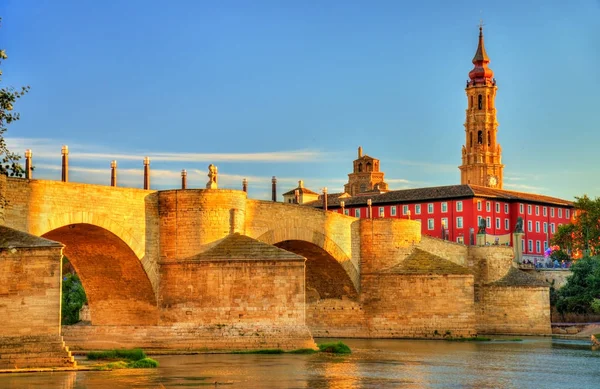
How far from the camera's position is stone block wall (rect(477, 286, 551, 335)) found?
6500 cm

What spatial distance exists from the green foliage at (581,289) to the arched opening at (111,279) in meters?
34.8

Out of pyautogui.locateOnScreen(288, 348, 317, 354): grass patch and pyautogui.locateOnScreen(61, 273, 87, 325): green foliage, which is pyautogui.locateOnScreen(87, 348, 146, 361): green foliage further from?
pyautogui.locateOnScreen(61, 273, 87, 325): green foliage

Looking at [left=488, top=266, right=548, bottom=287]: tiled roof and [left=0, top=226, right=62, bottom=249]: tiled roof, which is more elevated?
[left=0, top=226, right=62, bottom=249]: tiled roof

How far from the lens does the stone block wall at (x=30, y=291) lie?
32.0 m

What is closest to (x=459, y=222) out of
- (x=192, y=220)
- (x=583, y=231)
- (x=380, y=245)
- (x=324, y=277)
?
(x=583, y=231)

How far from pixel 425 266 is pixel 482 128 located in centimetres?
9436

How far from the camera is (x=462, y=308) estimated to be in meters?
57.2

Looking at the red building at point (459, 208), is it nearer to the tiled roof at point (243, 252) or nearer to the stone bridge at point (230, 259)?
the stone bridge at point (230, 259)

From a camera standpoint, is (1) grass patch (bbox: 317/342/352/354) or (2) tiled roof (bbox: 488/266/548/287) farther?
(2) tiled roof (bbox: 488/266/548/287)

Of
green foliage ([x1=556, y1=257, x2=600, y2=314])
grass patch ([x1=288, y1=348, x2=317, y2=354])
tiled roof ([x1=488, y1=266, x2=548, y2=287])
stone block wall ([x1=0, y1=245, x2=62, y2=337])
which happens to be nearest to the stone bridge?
grass patch ([x1=288, y1=348, x2=317, y2=354])

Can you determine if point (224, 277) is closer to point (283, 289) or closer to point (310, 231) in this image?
point (283, 289)

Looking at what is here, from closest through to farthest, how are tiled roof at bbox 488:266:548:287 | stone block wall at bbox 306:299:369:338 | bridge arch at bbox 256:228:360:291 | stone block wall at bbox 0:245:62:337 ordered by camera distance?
stone block wall at bbox 0:245:62:337 → bridge arch at bbox 256:228:360:291 → stone block wall at bbox 306:299:369:338 → tiled roof at bbox 488:266:548:287

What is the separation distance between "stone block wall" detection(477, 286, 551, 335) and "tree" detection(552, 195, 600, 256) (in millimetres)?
36157

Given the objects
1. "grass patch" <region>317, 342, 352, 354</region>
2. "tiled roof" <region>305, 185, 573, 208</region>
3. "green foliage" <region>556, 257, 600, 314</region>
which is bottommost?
"grass patch" <region>317, 342, 352, 354</region>
